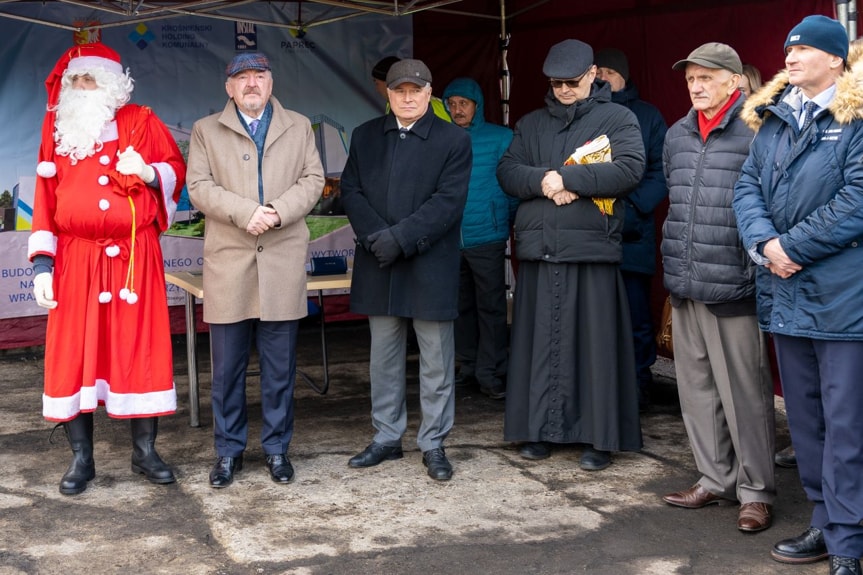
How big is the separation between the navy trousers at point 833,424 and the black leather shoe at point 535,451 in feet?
5.02

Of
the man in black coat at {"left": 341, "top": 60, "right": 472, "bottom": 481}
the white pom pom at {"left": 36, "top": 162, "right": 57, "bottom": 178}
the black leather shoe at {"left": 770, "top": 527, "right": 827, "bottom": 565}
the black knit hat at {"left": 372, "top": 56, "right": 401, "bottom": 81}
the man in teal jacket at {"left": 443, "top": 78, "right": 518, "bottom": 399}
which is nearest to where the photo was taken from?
the black leather shoe at {"left": 770, "top": 527, "right": 827, "bottom": 565}

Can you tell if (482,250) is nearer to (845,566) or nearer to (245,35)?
(245,35)

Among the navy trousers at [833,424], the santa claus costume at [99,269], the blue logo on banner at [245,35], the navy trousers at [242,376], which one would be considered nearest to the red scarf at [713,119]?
the navy trousers at [833,424]

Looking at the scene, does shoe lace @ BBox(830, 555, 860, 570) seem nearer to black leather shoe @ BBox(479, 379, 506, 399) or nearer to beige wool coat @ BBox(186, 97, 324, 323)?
beige wool coat @ BBox(186, 97, 324, 323)

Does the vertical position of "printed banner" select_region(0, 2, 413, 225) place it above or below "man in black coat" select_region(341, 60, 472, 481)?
above

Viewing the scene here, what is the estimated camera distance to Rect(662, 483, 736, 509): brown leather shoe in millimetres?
4379

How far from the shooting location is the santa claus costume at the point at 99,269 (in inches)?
177

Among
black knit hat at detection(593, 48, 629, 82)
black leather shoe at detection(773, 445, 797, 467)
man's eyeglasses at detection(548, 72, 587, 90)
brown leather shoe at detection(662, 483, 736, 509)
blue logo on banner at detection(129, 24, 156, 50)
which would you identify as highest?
blue logo on banner at detection(129, 24, 156, 50)

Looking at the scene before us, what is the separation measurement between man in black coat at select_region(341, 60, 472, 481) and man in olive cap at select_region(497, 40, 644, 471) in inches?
13.4

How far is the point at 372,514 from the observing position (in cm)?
433

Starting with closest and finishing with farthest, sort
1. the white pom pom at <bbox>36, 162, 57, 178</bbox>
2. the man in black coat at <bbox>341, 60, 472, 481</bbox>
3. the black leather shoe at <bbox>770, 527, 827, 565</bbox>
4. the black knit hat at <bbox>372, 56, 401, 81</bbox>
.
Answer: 1. the black leather shoe at <bbox>770, 527, 827, 565</bbox>
2. the white pom pom at <bbox>36, 162, 57, 178</bbox>
3. the man in black coat at <bbox>341, 60, 472, 481</bbox>
4. the black knit hat at <bbox>372, 56, 401, 81</bbox>

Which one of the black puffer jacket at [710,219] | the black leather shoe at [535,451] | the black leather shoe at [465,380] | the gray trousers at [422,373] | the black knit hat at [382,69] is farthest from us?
the black knit hat at [382,69]

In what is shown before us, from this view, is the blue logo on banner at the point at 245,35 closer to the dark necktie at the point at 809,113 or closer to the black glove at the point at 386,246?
the black glove at the point at 386,246

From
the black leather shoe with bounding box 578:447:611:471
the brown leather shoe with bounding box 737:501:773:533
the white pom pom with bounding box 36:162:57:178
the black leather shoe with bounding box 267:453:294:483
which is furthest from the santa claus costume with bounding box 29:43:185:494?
the brown leather shoe with bounding box 737:501:773:533
